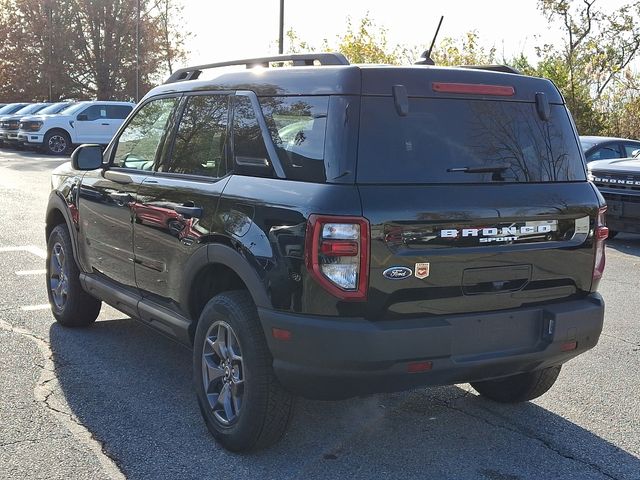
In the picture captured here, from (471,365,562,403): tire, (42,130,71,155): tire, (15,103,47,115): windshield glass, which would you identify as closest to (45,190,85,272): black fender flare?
(471,365,562,403): tire

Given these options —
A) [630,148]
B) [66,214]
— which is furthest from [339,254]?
[630,148]

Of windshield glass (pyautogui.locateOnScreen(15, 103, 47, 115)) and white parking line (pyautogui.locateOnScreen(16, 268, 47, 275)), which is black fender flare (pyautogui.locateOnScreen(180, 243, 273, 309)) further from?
windshield glass (pyautogui.locateOnScreen(15, 103, 47, 115))

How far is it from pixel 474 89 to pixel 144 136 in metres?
2.26

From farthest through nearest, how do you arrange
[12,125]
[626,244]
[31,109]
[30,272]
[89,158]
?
[31,109]
[12,125]
[626,244]
[30,272]
[89,158]

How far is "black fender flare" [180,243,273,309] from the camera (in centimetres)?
353

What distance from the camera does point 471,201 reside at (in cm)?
350

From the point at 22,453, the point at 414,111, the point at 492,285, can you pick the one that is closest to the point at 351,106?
the point at 414,111

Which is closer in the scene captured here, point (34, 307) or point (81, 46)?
point (34, 307)

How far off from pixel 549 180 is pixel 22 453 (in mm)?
2902

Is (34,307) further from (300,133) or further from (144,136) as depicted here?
(300,133)

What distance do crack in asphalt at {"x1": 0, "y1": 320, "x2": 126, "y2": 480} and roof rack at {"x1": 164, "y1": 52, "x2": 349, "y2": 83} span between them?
202 centimetres

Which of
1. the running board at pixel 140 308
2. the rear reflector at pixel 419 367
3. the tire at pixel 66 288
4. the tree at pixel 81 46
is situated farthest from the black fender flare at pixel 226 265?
the tree at pixel 81 46

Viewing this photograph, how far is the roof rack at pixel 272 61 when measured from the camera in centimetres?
385

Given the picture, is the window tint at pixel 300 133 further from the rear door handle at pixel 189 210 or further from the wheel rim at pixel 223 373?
the wheel rim at pixel 223 373
